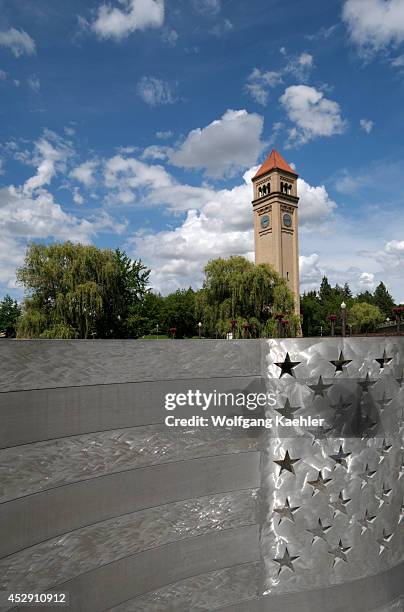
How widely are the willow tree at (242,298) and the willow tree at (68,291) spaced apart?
850 centimetres

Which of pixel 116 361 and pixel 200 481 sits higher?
pixel 116 361

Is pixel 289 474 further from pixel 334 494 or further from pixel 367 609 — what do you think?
pixel 367 609

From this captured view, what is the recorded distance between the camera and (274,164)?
56469 millimetres

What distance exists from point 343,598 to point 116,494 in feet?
15.0

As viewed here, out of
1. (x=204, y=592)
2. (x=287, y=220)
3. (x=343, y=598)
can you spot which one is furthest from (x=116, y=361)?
(x=287, y=220)

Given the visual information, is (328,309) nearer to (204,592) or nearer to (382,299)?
(382,299)

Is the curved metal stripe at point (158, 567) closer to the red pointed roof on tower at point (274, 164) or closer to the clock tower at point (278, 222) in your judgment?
the clock tower at point (278, 222)

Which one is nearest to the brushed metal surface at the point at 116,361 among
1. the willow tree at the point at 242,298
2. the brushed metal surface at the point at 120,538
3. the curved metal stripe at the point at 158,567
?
the brushed metal surface at the point at 120,538

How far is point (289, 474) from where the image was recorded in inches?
263

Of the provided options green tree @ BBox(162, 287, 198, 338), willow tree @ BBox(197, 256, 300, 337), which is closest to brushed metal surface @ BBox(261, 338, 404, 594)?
willow tree @ BBox(197, 256, 300, 337)

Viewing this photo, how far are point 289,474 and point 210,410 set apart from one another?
1.81 m

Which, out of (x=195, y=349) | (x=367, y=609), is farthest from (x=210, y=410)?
(x=367, y=609)

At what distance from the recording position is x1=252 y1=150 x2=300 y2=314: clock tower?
52469 millimetres

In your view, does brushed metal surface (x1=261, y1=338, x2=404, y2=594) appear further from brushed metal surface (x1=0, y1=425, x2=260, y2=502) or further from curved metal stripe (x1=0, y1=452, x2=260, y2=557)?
brushed metal surface (x1=0, y1=425, x2=260, y2=502)
